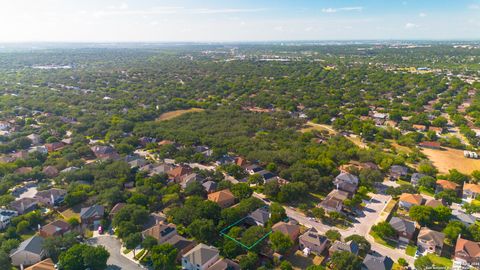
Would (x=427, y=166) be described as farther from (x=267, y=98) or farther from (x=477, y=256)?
(x=267, y=98)

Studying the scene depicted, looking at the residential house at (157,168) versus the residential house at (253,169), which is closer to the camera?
the residential house at (157,168)

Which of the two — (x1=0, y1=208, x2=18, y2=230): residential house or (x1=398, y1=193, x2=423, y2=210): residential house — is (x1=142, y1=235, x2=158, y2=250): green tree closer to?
(x1=0, y1=208, x2=18, y2=230): residential house

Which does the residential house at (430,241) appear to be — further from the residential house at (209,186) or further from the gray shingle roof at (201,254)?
the residential house at (209,186)

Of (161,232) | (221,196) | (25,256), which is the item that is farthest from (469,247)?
(25,256)

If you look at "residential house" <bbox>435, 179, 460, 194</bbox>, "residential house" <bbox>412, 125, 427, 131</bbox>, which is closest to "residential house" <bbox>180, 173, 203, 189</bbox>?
"residential house" <bbox>435, 179, 460, 194</bbox>

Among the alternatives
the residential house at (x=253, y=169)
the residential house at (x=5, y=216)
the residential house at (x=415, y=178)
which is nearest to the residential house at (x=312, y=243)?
the residential house at (x=253, y=169)

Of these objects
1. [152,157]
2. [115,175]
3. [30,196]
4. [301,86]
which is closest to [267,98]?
[301,86]
